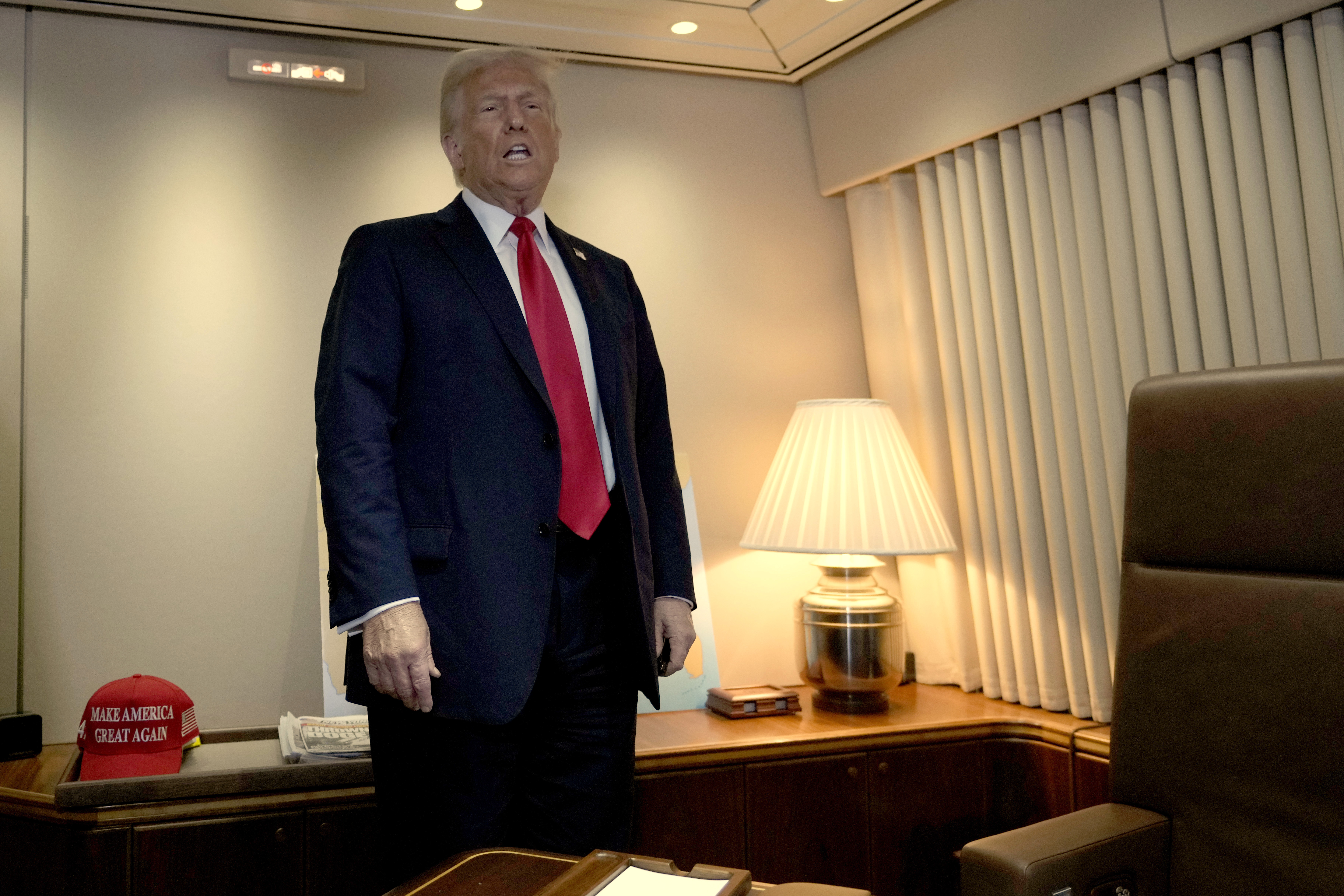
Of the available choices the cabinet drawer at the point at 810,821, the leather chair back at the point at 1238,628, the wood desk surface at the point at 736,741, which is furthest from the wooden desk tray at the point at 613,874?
the cabinet drawer at the point at 810,821

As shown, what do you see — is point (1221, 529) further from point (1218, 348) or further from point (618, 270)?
point (618, 270)

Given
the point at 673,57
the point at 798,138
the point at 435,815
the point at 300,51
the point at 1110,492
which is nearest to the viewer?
the point at 435,815

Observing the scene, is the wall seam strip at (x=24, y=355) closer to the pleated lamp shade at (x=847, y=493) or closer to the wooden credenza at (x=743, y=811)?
the wooden credenza at (x=743, y=811)

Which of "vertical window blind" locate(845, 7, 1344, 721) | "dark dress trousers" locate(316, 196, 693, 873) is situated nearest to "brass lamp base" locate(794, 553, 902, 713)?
"vertical window blind" locate(845, 7, 1344, 721)

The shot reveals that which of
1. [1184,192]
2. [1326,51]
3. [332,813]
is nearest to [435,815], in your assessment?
[332,813]

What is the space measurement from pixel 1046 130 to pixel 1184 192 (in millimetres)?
398

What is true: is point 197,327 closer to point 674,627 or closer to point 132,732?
point 132,732

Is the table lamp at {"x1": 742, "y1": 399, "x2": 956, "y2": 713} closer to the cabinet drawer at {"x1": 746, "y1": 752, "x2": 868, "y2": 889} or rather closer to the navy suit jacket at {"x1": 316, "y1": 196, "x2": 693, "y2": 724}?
the cabinet drawer at {"x1": 746, "y1": 752, "x2": 868, "y2": 889}

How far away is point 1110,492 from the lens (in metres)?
2.30

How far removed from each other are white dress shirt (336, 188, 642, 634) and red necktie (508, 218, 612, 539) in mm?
12

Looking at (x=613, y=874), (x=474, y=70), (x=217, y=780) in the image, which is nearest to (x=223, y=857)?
(x=217, y=780)

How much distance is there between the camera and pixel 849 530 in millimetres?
2418

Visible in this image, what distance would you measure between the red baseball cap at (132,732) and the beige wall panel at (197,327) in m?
0.40

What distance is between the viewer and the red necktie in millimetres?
1566
